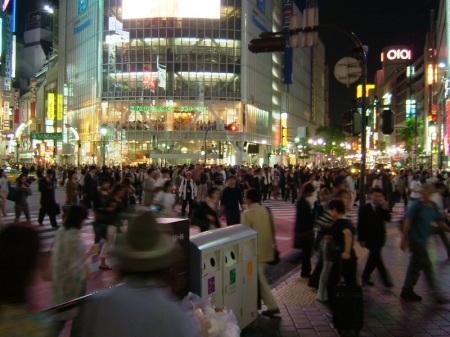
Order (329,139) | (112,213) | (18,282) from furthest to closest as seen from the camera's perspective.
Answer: (329,139) < (112,213) < (18,282)

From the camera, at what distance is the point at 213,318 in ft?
14.5

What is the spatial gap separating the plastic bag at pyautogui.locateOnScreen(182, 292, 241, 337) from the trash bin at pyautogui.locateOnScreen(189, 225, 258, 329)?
0.61 metres

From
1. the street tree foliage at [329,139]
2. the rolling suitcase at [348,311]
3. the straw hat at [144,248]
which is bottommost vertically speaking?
the rolling suitcase at [348,311]

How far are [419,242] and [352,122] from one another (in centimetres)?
598

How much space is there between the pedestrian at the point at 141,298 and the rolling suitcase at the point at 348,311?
409cm

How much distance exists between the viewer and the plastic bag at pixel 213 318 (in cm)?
426

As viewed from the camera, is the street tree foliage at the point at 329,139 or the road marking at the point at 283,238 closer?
the road marking at the point at 283,238

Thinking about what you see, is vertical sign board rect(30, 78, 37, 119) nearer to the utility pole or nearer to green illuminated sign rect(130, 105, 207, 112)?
green illuminated sign rect(130, 105, 207, 112)

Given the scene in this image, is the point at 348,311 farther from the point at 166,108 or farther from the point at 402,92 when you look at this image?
the point at 402,92

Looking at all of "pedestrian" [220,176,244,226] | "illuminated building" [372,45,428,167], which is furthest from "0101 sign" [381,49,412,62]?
"pedestrian" [220,176,244,226]

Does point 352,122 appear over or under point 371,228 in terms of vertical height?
over

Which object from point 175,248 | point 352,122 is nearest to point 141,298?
point 175,248

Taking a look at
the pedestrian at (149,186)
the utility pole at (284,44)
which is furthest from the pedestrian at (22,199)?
the utility pole at (284,44)

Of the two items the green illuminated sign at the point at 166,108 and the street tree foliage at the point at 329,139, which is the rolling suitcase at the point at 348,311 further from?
the street tree foliage at the point at 329,139
